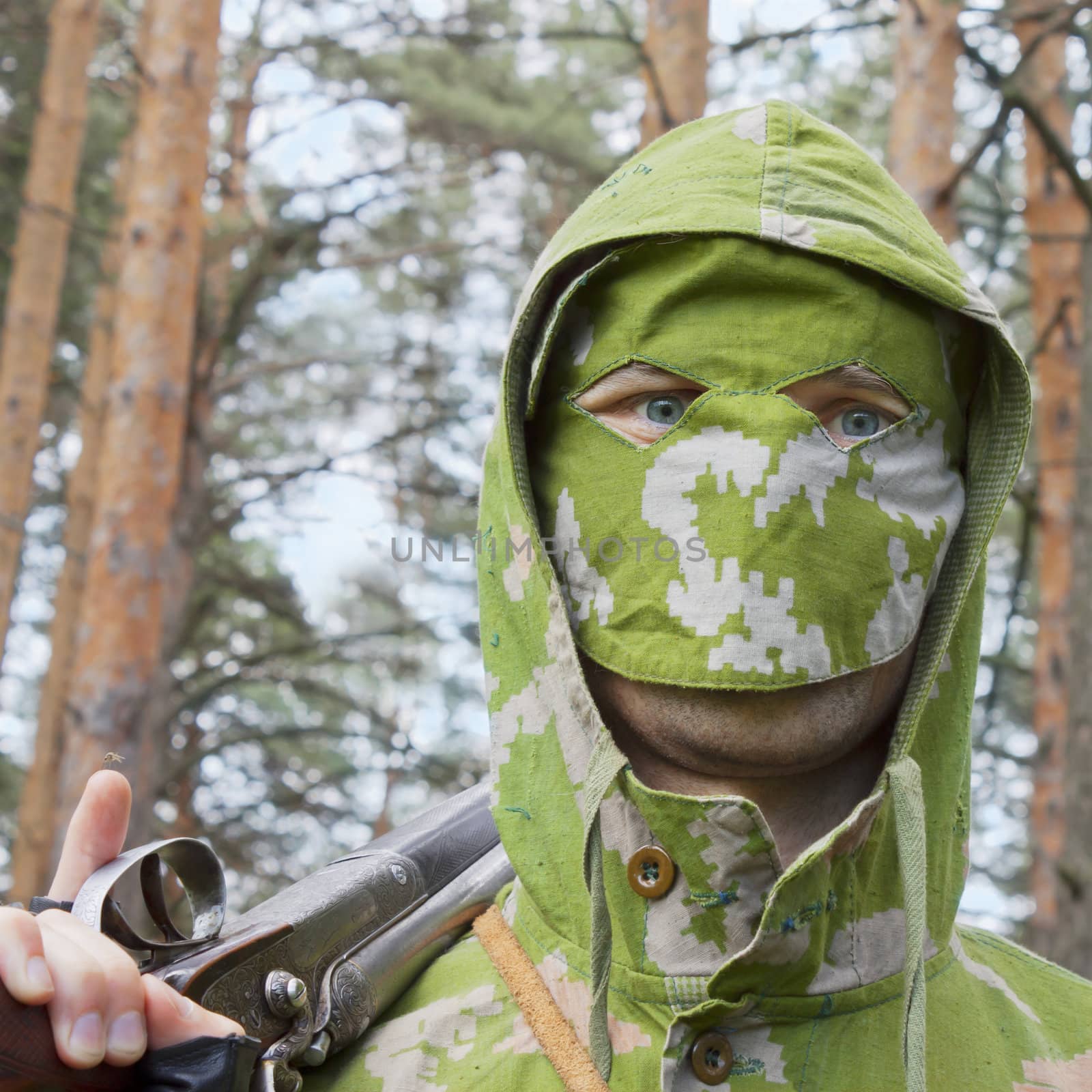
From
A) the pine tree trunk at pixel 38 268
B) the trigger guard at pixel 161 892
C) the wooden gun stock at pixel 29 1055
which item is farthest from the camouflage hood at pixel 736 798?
the pine tree trunk at pixel 38 268

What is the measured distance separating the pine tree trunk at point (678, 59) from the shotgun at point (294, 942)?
5201 mm

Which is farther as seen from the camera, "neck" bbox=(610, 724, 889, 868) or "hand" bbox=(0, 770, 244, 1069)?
"neck" bbox=(610, 724, 889, 868)

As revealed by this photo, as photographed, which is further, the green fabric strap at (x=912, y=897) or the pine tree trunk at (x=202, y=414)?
the pine tree trunk at (x=202, y=414)

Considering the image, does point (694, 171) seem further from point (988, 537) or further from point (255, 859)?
point (255, 859)

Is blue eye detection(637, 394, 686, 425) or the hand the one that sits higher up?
blue eye detection(637, 394, 686, 425)

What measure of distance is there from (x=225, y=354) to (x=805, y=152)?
10.3 metres

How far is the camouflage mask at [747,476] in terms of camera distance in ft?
6.01

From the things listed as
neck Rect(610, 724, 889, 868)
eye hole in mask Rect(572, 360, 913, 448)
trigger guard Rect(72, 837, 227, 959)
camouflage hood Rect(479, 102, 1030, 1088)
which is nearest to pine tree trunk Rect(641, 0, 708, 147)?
camouflage hood Rect(479, 102, 1030, 1088)

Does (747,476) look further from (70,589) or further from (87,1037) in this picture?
(70,589)

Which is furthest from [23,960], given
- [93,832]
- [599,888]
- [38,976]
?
[599,888]

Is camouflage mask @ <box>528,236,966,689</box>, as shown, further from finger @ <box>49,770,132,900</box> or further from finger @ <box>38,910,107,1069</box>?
finger @ <box>38,910,107,1069</box>

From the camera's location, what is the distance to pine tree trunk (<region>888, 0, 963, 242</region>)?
6.20 metres

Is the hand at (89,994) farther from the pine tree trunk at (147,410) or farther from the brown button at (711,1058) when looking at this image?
the pine tree trunk at (147,410)

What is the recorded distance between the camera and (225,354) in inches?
463
